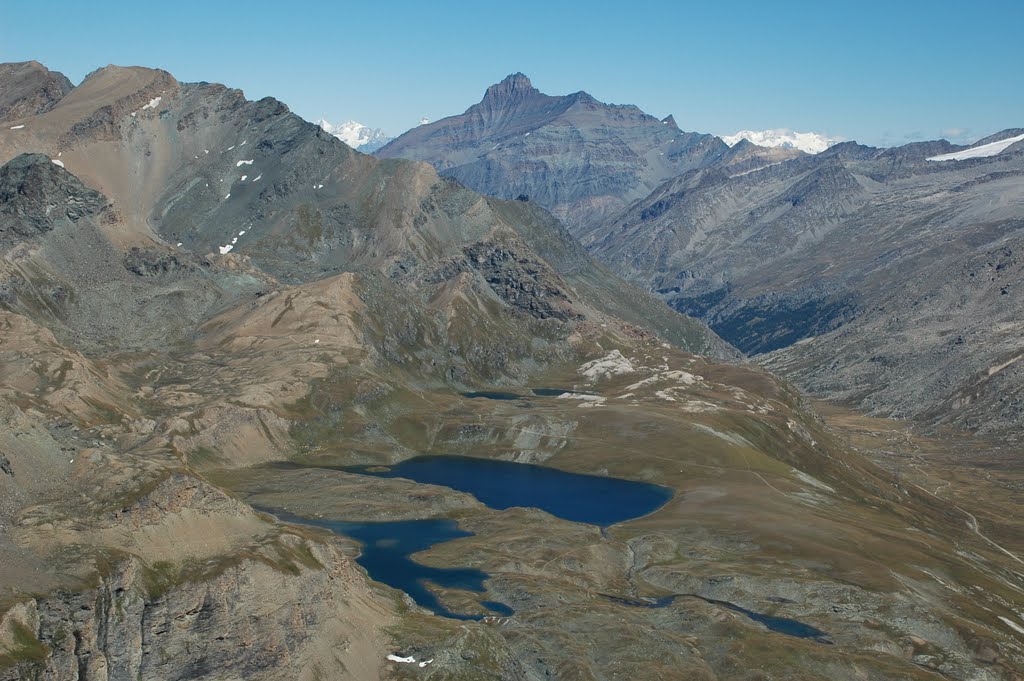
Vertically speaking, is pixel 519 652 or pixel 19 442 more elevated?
pixel 19 442

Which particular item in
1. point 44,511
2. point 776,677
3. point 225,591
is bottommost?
point 776,677

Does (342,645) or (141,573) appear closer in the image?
(141,573)

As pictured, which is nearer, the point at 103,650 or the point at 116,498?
the point at 103,650

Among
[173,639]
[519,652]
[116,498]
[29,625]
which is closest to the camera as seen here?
[29,625]

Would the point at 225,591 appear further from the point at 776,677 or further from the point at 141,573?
the point at 776,677

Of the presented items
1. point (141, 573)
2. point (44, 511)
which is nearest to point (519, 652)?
point (141, 573)

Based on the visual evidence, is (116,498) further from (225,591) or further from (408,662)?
(408,662)

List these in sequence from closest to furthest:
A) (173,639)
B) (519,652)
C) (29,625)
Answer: (29,625) → (173,639) → (519,652)

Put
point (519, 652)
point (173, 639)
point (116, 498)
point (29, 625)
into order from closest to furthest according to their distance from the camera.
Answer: point (29, 625)
point (173, 639)
point (116, 498)
point (519, 652)

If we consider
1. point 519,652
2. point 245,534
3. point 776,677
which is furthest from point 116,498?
point 776,677
